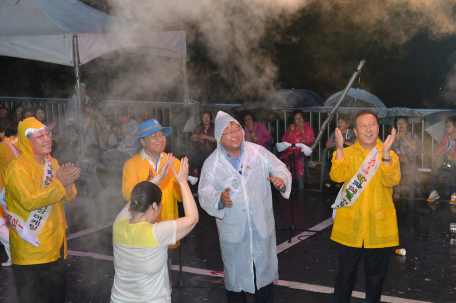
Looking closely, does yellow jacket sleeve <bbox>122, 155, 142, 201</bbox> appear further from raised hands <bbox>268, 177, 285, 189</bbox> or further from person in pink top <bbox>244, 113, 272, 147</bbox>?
person in pink top <bbox>244, 113, 272, 147</bbox>

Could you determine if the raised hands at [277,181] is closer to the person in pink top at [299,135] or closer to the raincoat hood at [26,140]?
the raincoat hood at [26,140]

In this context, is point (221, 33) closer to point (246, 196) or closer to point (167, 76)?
point (167, 76)

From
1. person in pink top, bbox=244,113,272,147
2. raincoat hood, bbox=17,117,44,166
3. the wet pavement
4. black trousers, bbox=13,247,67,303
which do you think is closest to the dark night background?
person in pink top, bbox=244,113,272,147

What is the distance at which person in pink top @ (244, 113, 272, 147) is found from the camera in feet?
30.0

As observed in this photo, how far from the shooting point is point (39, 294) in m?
3.26

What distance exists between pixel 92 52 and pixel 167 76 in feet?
29.5

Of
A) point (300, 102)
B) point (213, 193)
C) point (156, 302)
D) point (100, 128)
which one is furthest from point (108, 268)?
point (300, 102)

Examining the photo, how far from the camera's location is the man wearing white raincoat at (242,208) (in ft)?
11.5

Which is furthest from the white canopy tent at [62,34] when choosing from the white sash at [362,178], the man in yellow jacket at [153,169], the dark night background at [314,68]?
the white sash at [362,178]

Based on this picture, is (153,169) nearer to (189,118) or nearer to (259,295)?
(259,295)

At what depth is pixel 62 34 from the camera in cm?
665

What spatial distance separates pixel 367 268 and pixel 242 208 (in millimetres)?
1168

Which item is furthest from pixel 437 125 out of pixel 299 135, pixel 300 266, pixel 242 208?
pixel 242 208

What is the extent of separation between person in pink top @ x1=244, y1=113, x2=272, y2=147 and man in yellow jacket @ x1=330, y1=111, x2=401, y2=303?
546 centimetres
